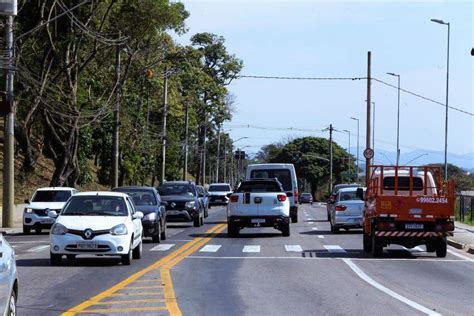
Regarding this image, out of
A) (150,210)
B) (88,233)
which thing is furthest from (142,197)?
(88,233)

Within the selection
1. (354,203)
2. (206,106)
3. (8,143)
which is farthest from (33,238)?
(206,106)

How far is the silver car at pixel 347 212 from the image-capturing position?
3281cm

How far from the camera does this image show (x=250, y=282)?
16406 mm

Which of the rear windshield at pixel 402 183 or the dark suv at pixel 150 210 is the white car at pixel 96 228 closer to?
the dark suv at pixel 150 210

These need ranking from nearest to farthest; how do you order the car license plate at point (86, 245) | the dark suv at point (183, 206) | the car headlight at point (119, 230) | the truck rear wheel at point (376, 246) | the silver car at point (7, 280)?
the silver car at point (7, 280) → the car license plate at point (86, 245) → the car headlight at point (119, 230) → the truck rear wheel at point (376, 246) → the dark suv at point (183, 206)

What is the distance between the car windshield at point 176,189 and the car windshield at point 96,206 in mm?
17294

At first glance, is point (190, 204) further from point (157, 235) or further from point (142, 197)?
point (157, 235)

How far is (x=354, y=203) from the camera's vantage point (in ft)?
108

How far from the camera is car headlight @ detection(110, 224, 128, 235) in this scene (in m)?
18.9

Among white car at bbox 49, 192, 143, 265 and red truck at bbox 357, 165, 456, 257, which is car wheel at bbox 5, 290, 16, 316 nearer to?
white car at bbox 49, 192, 143, 265

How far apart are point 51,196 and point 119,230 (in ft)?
50.6

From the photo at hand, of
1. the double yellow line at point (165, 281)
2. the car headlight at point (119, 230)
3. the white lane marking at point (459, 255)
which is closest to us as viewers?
the double yellow line at point (165, 281)

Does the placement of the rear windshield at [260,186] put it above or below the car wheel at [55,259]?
above

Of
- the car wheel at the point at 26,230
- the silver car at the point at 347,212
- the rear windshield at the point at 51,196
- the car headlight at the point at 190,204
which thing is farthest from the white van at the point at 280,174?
the car wheel at the point at 26,230
